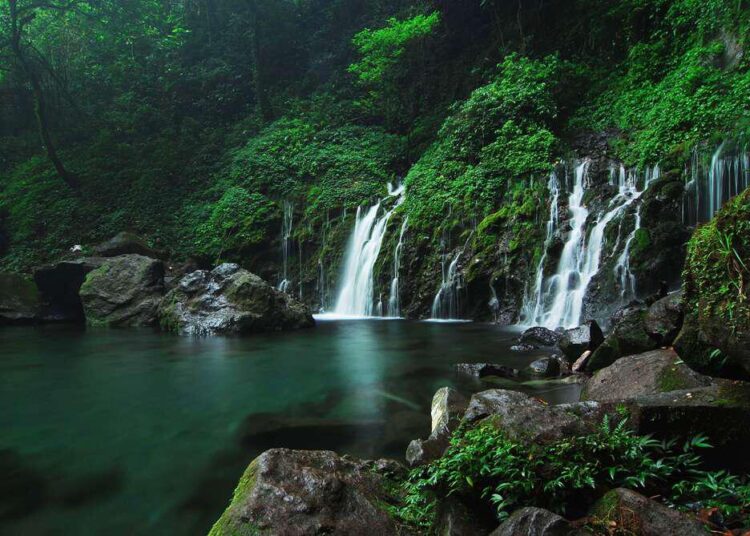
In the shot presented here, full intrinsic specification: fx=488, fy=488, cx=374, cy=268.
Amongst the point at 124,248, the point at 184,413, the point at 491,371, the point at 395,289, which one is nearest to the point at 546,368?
the point at 491,371

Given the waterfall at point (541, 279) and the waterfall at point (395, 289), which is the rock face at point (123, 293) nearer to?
the waterfall at point (395, 289)

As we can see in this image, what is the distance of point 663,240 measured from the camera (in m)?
10.5

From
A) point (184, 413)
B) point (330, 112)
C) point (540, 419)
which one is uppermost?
point (330, 112)

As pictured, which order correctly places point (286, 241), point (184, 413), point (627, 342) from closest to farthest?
point (627, 342)
point (184, 413)
point (286, 241)

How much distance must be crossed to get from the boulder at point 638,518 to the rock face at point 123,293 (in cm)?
1519

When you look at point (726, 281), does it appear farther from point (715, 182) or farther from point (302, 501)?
point (715, 182)

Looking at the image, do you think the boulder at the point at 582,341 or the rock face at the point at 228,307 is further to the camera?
the rock face at the point at 228,307

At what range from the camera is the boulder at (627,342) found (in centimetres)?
584

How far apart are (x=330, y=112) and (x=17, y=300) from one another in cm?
1677

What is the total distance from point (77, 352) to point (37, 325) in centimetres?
741

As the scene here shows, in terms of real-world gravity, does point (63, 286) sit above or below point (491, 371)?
above

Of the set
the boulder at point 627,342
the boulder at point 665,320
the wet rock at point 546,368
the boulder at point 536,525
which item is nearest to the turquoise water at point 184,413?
the wet rock at point 546,368

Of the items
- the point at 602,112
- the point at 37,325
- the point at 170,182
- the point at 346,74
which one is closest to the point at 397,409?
the point at 602,112

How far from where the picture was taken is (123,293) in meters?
15.9
